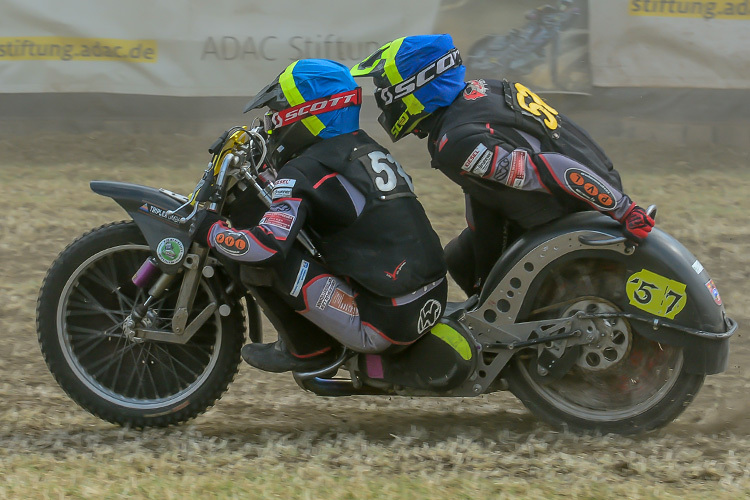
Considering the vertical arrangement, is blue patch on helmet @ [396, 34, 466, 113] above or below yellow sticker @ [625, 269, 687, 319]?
above

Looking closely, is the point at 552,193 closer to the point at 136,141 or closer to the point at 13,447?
Answer: the point at 13,447

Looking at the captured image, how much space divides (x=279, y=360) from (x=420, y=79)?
4.54 feet

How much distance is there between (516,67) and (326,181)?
6503 mm

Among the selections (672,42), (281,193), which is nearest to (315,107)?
(281,193)

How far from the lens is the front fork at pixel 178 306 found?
4.27m

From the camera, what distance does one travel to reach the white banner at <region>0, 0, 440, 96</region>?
9.92 meters

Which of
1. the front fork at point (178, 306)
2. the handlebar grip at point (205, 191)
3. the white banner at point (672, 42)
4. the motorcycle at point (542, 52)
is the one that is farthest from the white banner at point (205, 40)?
the handlebar grip at point (205, 191)

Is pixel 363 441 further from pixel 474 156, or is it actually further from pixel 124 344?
pixel 474 156

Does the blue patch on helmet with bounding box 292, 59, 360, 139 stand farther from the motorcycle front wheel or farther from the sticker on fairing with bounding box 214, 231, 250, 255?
→ the motorcycle front wheel

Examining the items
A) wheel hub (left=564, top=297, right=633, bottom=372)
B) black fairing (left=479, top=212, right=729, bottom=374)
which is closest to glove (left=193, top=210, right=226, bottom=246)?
black fairing (left=479, top=212, right=729, bottom=374)

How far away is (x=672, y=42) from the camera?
388 inches

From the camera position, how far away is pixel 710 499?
3627 millimetres

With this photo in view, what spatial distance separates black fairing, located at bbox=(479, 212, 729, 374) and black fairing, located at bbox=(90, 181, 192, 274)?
155 cm

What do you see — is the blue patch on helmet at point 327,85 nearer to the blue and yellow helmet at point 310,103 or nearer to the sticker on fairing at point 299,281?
the blue and yellow helmet at point 310,103
